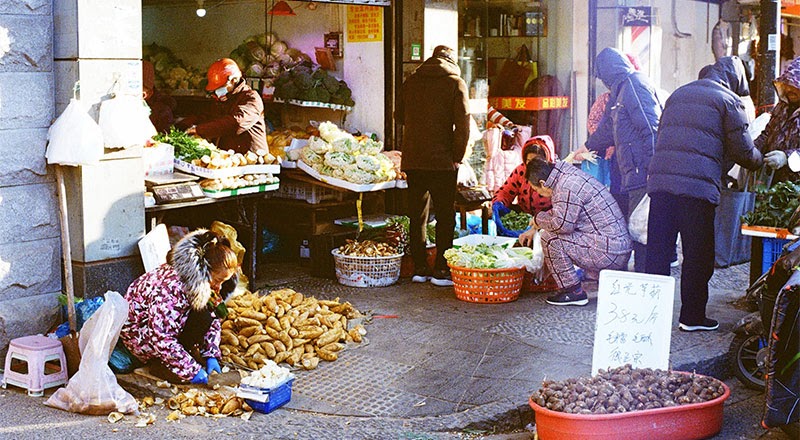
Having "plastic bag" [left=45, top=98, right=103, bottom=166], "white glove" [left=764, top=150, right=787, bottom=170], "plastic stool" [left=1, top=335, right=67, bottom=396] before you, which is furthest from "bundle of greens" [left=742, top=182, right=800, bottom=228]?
"plastic stool" [left=1, top=335, right=67, bottom=396]

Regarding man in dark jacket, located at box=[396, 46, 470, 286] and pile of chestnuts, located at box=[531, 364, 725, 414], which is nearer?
pile of chestnuts, located at box=[531, 364, 725, 414]

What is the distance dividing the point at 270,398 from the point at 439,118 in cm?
409

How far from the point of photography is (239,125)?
9.90 metres

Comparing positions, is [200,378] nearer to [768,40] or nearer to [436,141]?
[436,141]

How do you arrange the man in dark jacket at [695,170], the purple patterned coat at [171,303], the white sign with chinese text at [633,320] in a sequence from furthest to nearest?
the man in dark jacket at [695,170], the purple patterned coat at [171,303], the white sign with chinese text at [633,320]

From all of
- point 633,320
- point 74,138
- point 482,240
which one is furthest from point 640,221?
point 74,138

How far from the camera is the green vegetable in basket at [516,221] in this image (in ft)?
37.0

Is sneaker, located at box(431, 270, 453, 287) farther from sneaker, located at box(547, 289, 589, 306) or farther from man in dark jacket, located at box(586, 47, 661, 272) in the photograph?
man in dark jacket, located at box(586, 47, 661, 272)

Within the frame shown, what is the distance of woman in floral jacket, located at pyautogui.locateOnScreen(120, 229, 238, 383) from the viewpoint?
6.89 m

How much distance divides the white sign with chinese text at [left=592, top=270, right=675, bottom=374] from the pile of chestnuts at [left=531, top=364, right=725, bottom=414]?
0.16m

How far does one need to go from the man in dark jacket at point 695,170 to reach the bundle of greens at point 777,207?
29 cm

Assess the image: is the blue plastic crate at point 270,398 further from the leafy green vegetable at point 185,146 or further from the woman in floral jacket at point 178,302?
the leafy green vegetable at point 185,146

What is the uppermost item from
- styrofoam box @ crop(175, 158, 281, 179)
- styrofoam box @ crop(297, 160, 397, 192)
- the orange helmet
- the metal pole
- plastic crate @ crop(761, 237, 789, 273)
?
the metal pole

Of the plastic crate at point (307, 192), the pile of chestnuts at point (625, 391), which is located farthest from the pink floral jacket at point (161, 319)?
the plastic crate at point (307, 192)
